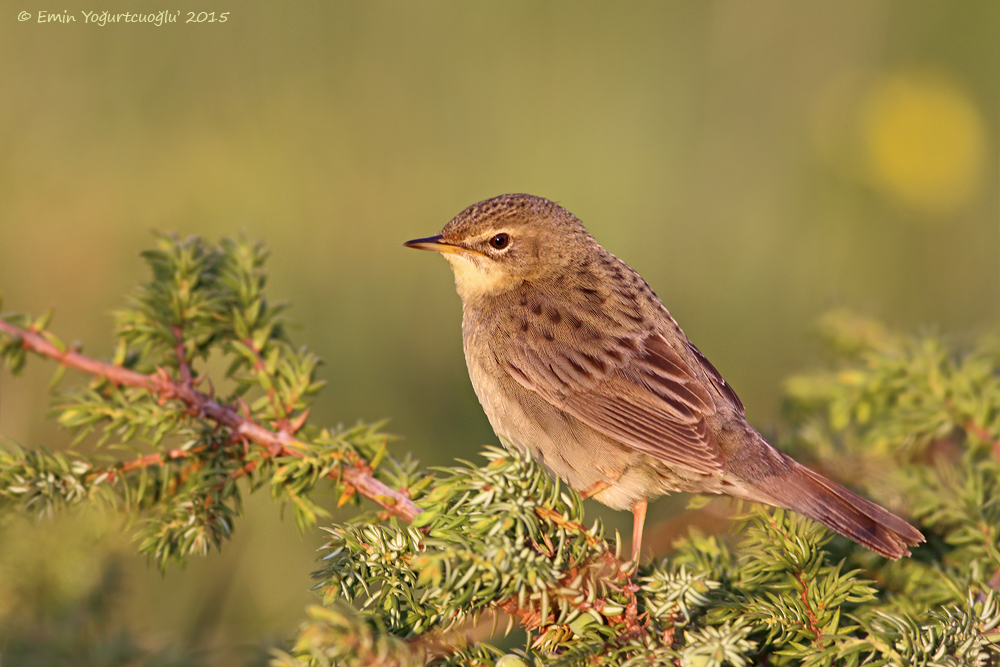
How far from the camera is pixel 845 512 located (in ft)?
9.06

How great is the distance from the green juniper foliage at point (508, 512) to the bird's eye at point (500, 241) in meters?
1.21

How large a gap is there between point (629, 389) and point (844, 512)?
0.94 meters

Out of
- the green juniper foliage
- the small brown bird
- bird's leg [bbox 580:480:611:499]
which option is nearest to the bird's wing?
the small brown bird

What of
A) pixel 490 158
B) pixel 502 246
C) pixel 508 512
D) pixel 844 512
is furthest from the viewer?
pixel 490 158

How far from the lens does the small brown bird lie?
3.08m

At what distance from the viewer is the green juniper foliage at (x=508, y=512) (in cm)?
196

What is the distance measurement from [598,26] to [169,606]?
18.4 ft

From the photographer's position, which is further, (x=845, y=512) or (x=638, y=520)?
(x=638, y=520)

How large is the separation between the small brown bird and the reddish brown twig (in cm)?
57

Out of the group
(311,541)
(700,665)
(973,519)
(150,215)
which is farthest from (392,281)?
(700,665)

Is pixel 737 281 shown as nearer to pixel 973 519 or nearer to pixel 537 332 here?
pixel 537 332

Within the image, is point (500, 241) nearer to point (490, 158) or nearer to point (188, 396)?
point (188, 396)

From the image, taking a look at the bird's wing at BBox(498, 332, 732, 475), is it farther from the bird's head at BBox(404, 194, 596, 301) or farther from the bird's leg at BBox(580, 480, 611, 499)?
the bird's head at BBox(404, 194, 596, 301)

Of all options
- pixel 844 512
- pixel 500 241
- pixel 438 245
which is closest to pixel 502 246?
pixel 500 241
